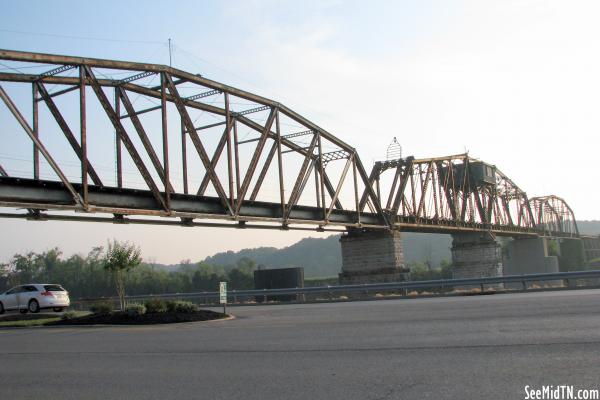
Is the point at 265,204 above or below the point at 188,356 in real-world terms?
above

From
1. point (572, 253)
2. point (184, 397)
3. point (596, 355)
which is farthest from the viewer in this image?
point (572, 253)

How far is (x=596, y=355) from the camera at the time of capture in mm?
8922

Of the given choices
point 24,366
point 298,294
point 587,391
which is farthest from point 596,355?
point 298,294

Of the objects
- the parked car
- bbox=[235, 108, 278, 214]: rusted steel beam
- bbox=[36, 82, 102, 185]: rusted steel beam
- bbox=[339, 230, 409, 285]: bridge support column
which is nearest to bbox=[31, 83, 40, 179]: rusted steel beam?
bbox=[36, 82, 102, 185]: rusted steel beam

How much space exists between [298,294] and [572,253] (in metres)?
122

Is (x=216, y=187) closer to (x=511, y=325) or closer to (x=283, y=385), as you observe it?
(x=511, y=325)

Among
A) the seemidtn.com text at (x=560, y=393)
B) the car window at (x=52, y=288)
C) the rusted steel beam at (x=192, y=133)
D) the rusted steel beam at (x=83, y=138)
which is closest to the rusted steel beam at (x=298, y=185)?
the rusted steel beam at (x=192, y=133)

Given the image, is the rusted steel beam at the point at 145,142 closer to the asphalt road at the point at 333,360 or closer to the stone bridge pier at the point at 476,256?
the asphalt road at the point at 333,360

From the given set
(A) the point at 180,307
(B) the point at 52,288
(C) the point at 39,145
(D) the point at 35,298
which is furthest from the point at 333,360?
(B) the point at 52,288

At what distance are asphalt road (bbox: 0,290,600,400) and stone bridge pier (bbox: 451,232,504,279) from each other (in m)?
68.7

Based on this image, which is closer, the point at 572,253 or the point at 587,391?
the point at 587,391

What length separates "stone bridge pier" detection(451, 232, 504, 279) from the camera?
8288cm

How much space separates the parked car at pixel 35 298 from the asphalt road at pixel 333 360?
12.8 m

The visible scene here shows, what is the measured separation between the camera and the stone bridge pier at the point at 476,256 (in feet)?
272
